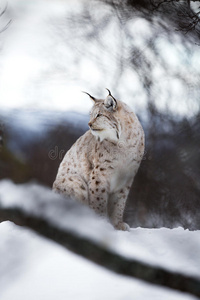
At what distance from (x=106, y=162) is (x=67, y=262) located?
0.52m

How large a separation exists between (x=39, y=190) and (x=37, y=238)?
353mm

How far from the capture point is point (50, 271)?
1187 millimetres

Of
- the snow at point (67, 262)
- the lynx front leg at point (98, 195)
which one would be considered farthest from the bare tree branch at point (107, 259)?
the lynx front leg at point (98, 195)

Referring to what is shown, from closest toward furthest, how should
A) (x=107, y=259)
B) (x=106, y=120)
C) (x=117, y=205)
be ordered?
1. (x=107, y=259)
2. (x=106, y=120)
3. (x=117, y=205)

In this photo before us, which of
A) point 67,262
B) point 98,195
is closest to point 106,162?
point 98,195

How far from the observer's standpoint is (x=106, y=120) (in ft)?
5.07

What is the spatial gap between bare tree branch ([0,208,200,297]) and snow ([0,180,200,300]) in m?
0.02

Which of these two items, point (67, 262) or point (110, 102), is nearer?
point (67, 262)

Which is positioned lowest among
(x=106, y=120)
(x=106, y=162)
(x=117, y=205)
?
(x=117, y=205)

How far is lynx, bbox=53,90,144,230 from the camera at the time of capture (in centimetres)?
156

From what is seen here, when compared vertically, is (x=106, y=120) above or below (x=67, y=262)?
above

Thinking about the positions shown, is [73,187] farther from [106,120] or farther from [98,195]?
[106,120]

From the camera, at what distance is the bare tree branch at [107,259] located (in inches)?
41.0

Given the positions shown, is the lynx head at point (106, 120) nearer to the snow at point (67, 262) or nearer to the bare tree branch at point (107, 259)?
the snow at point (67, 262)
